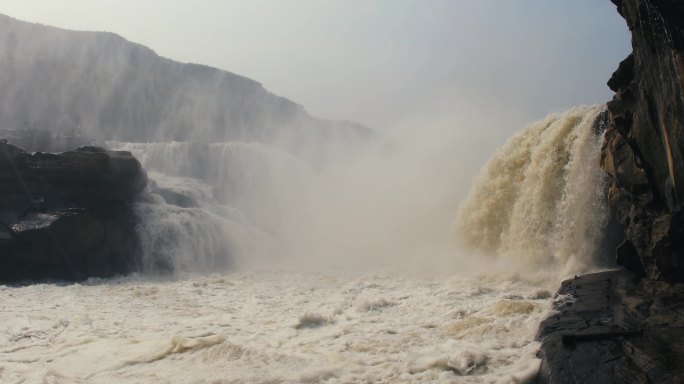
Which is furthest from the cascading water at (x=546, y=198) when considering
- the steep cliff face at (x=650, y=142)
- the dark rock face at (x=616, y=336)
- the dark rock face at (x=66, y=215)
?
the dark rock face at (x=66, y=215)

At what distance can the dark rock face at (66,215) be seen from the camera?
15.9m

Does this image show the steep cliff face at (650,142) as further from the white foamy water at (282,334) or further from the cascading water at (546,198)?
the white foamy water at (282,334)

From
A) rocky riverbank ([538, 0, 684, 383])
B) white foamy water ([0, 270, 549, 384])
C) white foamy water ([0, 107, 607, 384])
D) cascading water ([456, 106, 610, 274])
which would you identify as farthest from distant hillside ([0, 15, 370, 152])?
rocky riverbank ([538, 0, 684, 383])

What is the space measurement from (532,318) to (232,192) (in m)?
22.3

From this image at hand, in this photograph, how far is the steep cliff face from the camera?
6.14m

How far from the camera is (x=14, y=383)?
667cm

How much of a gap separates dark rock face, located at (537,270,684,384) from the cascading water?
3.31 meters

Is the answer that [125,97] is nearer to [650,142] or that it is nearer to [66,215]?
[66,215]

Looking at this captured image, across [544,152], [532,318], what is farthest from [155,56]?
[532,318]

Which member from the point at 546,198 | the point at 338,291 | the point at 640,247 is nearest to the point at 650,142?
the point at 640,247

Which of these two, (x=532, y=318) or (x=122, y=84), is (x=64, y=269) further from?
(x=122, y=84)

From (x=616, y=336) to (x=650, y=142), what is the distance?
157 inches

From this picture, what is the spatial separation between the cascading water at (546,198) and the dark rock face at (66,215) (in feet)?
37.7

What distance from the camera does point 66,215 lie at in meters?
16.7
